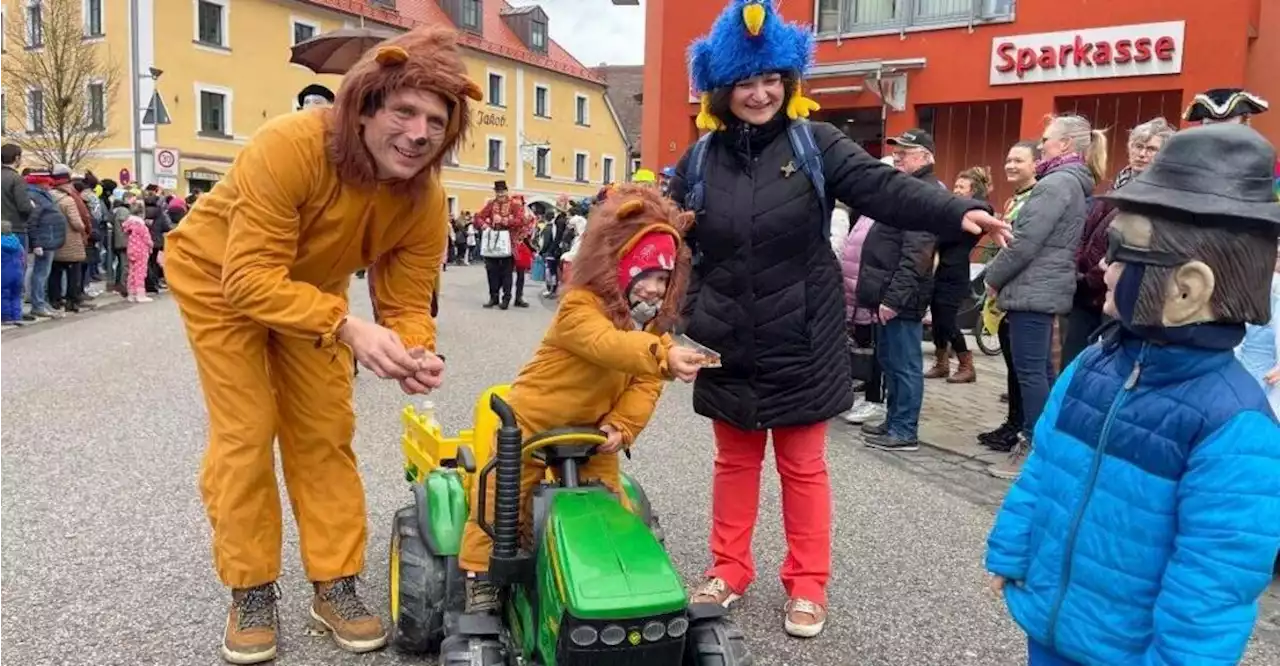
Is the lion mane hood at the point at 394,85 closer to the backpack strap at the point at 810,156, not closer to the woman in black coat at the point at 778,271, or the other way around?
the woman in black coat at the point at 778,271

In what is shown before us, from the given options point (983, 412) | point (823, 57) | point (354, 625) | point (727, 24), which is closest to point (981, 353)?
point (983, 412)

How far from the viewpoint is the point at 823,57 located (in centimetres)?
1716

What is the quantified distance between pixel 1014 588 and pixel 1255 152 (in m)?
1.14

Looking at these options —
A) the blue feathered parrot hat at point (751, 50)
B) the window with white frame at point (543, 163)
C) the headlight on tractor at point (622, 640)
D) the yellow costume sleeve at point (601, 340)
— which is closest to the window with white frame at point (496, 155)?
the window with white frame at point (543, 163)

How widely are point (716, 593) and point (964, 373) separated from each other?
20.4 feet

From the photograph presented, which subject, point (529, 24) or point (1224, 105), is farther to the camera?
point (529, 24)

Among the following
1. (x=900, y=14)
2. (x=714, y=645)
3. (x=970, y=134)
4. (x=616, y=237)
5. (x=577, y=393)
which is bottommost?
(x=714, y=645)

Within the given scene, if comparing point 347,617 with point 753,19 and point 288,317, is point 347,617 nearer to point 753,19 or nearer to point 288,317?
point 288,317

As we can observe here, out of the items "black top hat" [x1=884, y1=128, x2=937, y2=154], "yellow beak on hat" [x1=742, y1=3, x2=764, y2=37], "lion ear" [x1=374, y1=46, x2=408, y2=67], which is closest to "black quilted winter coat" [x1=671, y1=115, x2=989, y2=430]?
"yellow beak on hat" [x1=742, y1=3, x2=764, y2=37]

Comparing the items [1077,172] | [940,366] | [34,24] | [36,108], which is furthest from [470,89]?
[34,24]

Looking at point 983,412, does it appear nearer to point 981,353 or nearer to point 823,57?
point 981,353

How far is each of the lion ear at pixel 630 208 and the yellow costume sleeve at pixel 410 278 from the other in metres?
0.70

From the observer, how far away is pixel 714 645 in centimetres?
252

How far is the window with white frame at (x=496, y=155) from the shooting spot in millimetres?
45250
